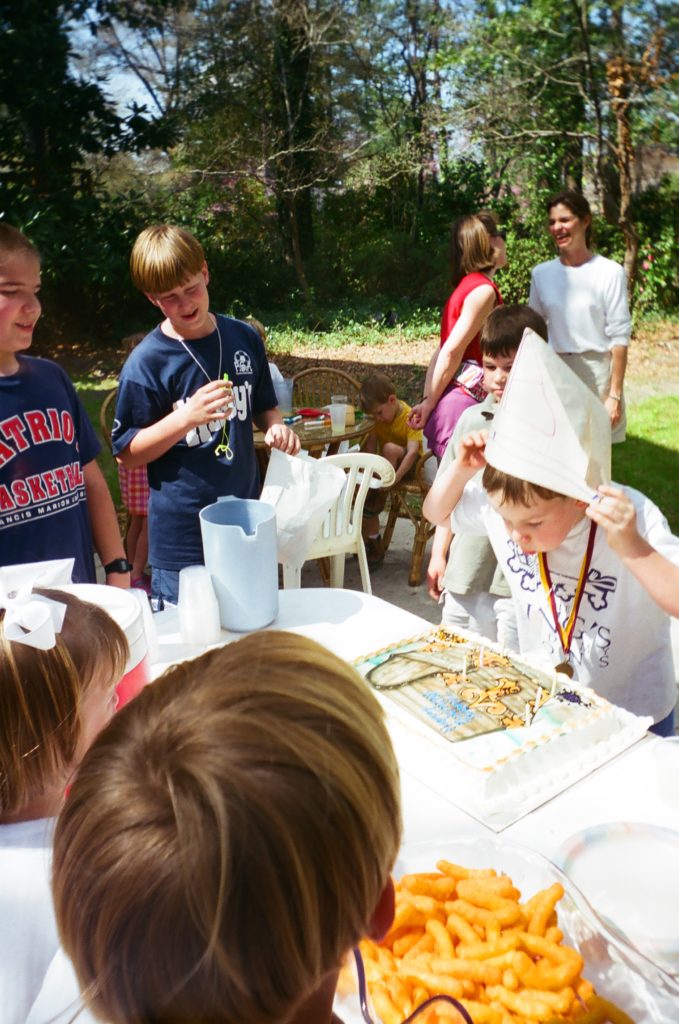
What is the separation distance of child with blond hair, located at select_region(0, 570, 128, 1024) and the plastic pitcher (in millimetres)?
597

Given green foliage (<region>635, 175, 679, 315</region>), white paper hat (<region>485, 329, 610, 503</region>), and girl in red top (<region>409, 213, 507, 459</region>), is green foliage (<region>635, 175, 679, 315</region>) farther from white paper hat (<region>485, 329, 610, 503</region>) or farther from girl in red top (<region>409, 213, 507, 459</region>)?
white paper hat (<region>485, 329, 610, 503</region>)

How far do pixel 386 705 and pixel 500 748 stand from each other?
25 cm

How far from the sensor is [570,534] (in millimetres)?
1765

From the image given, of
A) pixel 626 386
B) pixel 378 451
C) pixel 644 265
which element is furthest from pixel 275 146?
pixel 378 451

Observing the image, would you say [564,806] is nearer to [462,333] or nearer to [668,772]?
[668,772]

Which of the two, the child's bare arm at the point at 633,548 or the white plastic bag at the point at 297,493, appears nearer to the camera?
the child's bare arm at the point at 633,548

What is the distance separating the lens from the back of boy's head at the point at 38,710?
1011 millimetres

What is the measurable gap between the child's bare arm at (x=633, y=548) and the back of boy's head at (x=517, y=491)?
0.13 metres

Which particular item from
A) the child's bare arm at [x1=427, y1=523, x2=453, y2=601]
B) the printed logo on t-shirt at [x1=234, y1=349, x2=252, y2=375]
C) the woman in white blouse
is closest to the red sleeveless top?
the woman in white blouse

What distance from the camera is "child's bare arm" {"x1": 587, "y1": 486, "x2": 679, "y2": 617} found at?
147cm

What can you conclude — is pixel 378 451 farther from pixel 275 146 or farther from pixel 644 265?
pixel 275 146

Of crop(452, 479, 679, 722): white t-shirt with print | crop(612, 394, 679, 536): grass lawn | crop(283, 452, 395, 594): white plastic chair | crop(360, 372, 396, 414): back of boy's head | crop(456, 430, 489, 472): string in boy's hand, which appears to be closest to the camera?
crop(452, 479, 679, 722): white t-shirt with print

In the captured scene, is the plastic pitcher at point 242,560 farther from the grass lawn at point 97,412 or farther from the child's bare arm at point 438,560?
the grass lawn at point 97,412

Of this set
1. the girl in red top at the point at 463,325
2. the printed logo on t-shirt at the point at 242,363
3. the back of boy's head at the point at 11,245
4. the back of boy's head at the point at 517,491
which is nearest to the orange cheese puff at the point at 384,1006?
the back of boy's head at the point at 517,491
